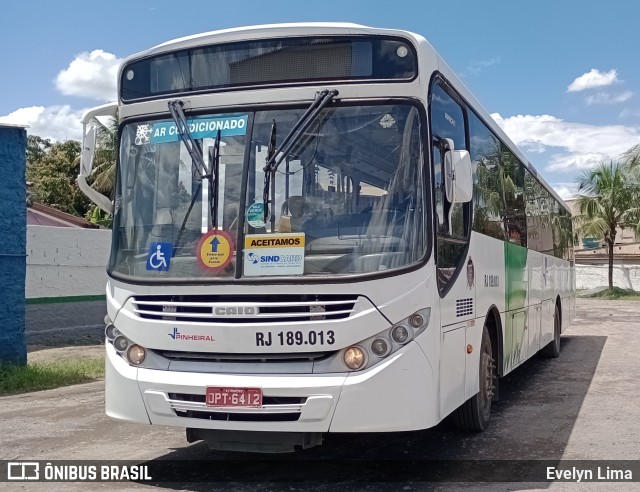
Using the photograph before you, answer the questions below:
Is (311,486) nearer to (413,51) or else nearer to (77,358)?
(413,51)

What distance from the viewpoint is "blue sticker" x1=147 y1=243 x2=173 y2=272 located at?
5.79 metres

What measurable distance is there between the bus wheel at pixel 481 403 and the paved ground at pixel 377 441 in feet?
0.42

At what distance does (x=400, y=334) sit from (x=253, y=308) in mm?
1045

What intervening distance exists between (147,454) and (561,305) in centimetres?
1021

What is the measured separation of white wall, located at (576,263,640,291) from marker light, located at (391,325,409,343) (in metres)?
38.1

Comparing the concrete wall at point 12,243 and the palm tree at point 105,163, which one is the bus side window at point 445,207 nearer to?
the concrete wall at point 12,243

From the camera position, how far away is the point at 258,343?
5.35 meters

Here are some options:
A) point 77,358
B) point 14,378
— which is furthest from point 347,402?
point 77,358

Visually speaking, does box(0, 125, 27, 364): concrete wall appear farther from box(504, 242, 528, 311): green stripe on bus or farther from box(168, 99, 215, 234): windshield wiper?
box(504, 242, 528, 311): green stripe on bus

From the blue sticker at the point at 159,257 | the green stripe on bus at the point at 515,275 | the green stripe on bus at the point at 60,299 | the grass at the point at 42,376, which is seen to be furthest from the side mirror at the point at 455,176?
the green stripe on bus at the point at 60,299

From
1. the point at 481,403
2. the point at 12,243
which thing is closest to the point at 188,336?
the point at 481,403

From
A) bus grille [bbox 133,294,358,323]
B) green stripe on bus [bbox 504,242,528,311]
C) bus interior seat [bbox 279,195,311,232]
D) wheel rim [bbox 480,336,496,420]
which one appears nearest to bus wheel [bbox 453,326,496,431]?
wheel rim [bbox 480,336,496,420]

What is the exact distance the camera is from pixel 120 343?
19.3 ft

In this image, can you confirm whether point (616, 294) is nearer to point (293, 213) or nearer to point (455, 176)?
point (455, 176)
